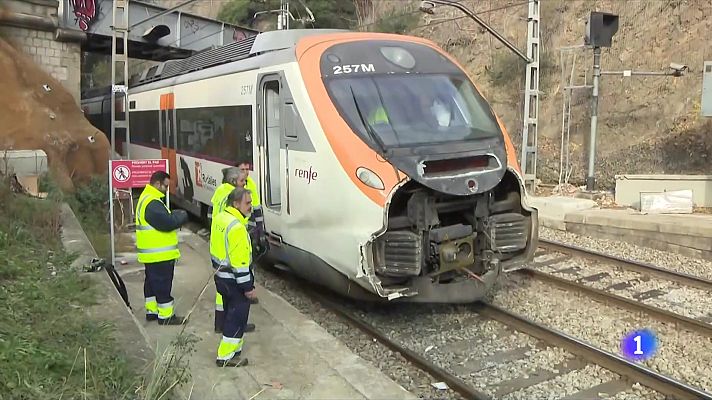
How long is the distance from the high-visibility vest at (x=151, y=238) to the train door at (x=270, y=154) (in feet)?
5.14

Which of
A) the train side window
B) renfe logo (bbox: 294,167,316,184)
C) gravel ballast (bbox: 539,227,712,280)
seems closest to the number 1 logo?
gravel ballast (bbox: 539,227,712,280)

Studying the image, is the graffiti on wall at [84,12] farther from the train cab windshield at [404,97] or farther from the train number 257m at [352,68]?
the train number 257m at [352,68]

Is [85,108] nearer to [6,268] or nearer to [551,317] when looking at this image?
[6,268]

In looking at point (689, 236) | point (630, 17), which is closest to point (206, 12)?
point (630, 17)

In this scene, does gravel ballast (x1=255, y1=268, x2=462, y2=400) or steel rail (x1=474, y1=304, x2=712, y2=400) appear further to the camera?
gravel ballast (x1=255, y1=268, x2=462, y2=400)

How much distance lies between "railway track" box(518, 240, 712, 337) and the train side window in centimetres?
379

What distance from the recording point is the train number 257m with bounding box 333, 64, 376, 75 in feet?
24.0

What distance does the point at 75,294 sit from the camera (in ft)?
20.6

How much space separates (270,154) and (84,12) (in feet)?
53.8

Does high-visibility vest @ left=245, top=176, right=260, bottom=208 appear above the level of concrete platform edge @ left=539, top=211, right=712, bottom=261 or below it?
above

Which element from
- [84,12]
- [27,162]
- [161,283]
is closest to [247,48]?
[161,283]

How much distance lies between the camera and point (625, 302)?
7855 millimetres

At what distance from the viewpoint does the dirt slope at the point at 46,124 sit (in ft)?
48.5

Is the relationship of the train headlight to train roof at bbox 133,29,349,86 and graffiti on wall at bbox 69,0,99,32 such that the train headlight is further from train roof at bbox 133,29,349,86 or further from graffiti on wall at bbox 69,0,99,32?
graffiti on wall at bbox 69,0,99,32
